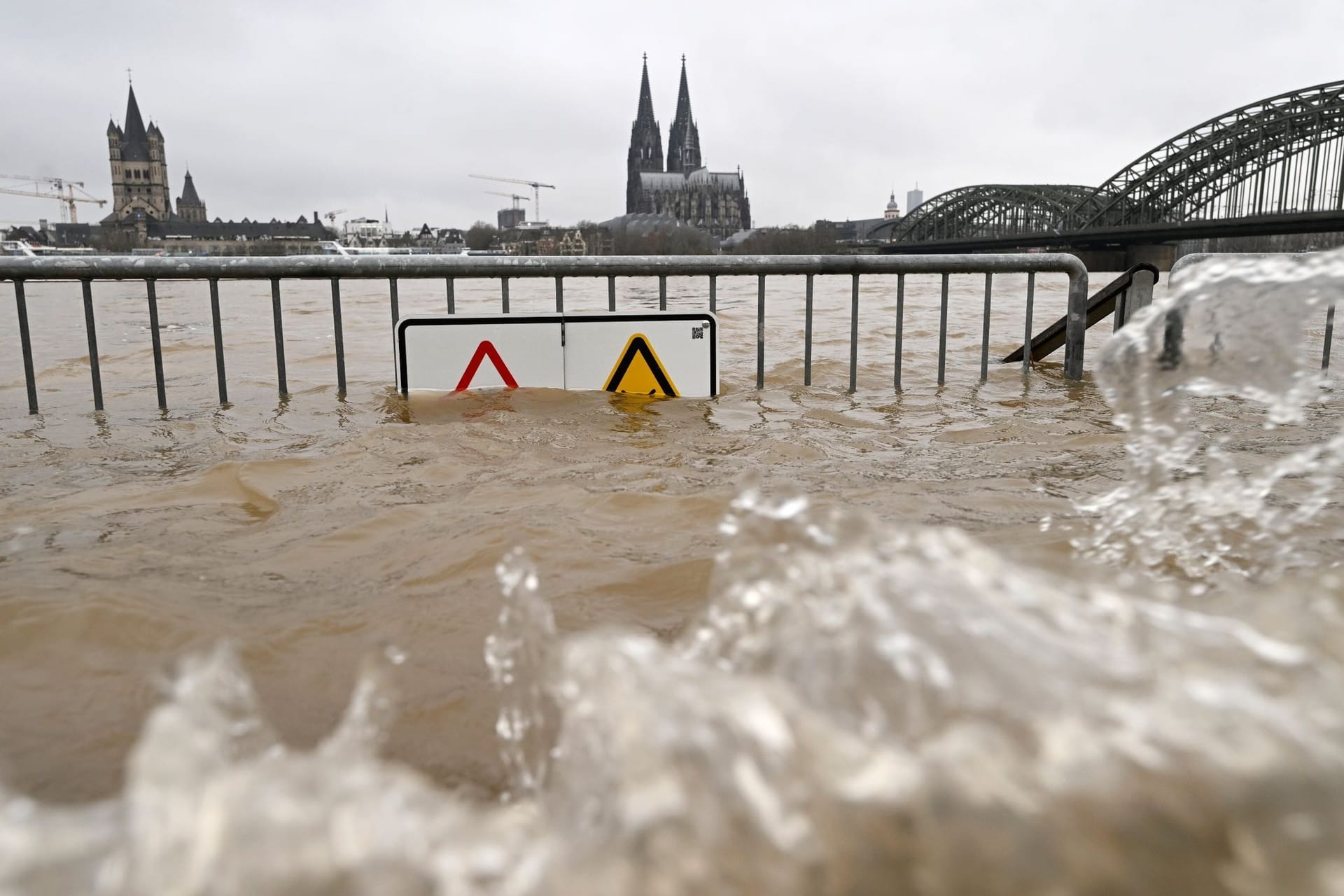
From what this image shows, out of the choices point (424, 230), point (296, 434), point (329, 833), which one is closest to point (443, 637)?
point (329, 833)

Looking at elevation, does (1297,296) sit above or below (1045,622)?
above

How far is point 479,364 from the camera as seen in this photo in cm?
584

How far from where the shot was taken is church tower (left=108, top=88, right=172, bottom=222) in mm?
132125

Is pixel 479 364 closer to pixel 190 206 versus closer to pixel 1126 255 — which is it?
pixel 1126 255

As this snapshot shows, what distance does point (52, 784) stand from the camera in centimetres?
166

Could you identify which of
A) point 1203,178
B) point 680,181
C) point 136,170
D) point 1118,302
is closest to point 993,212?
point 1203,178

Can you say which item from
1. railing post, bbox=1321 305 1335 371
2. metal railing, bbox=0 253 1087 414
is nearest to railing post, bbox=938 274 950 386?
metal railing, bbox=0 253 1087 414

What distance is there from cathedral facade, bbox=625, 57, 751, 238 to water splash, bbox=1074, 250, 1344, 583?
448ft

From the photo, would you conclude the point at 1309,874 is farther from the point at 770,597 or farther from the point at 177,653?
the point at 177,653

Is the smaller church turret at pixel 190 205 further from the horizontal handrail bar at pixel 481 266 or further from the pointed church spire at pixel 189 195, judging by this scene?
the horizontal handrail bar at pixel 481 266

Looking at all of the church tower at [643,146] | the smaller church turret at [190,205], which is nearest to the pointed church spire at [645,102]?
the church tower at [643,146]

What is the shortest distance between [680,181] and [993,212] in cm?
6411

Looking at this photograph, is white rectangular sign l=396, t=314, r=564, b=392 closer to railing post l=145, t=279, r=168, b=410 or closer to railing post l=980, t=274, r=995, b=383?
railing post l=145, t=279, r=168, b=410

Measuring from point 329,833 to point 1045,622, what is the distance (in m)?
0.85
